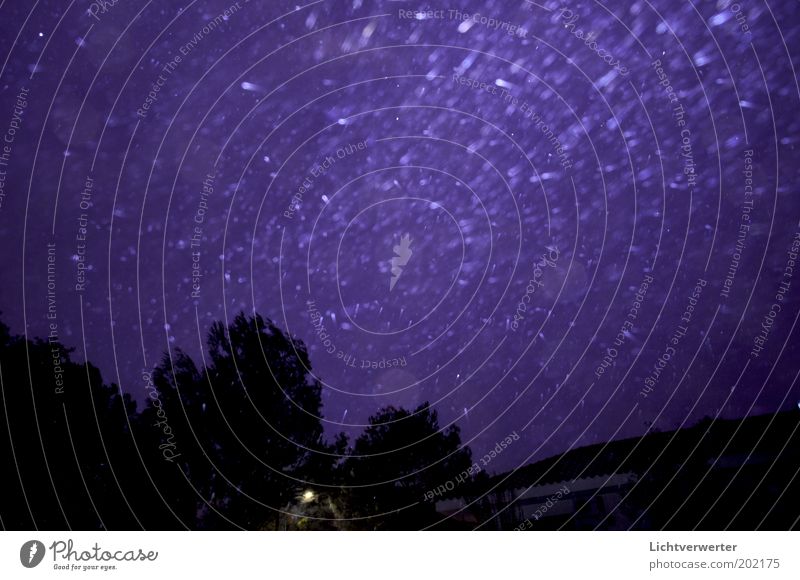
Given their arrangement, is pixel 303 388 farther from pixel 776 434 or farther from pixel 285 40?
pixel 776 434

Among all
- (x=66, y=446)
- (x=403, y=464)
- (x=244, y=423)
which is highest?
(x=66, y=446)

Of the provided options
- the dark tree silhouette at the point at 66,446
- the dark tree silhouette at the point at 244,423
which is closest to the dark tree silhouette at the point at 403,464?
the dark tree silhouette at the point at 244,423

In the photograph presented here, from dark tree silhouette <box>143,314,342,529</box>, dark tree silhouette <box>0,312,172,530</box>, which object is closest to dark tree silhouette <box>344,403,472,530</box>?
dark tree silhouette <box>143,314,342,529</box>

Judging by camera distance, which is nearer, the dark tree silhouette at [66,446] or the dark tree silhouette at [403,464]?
the dark tree silhouette at [66,446]

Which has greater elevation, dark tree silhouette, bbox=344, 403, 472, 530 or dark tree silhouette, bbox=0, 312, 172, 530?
dark tree silhouette, bbox=0, 312, 172, 530

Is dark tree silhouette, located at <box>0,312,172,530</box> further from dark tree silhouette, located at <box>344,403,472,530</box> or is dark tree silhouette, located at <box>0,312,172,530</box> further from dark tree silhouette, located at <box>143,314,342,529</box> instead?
dark tree silhouette, located at <box>344,403,472,530</box>

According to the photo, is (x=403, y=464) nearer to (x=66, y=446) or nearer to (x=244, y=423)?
(x=244, y=423)

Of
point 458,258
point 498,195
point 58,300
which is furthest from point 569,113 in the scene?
point 58,300

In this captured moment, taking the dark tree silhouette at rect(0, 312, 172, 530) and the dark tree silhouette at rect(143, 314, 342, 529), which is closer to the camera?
the dark tree silhouette at rect(0, 312, 172, 530)

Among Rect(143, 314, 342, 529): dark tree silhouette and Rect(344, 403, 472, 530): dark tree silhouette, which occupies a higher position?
Rect(143, 314, 342, 529): dark tree silhouette

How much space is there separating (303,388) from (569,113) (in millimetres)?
2424

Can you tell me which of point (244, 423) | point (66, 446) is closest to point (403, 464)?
point (244, 423)

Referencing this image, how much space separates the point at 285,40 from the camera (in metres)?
3.89

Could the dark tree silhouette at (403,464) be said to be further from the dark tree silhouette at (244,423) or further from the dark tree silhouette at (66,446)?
the dark tree silhouette at (66,446)
